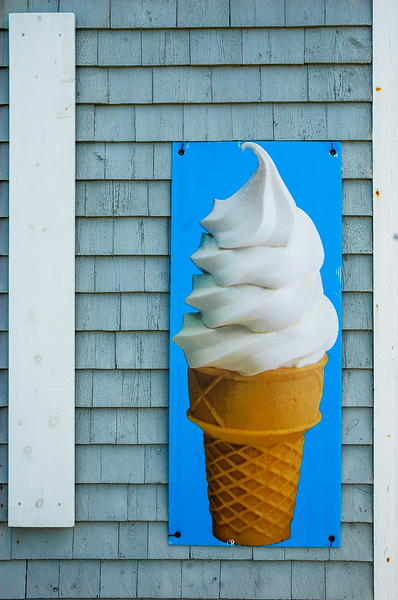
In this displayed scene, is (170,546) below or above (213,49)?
below

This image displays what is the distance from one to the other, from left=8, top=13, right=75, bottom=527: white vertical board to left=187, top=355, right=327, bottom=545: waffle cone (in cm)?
59

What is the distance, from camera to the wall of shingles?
2037mm

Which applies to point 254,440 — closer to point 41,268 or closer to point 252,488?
point 252,488

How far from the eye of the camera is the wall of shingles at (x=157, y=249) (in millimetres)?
2037

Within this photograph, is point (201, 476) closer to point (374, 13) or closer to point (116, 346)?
point (116, 346)

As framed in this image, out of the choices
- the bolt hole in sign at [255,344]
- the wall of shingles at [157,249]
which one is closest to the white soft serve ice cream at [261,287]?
the bolt hole in sign at [255,344]

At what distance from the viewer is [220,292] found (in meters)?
1.86

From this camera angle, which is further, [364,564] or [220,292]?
[364,564]
